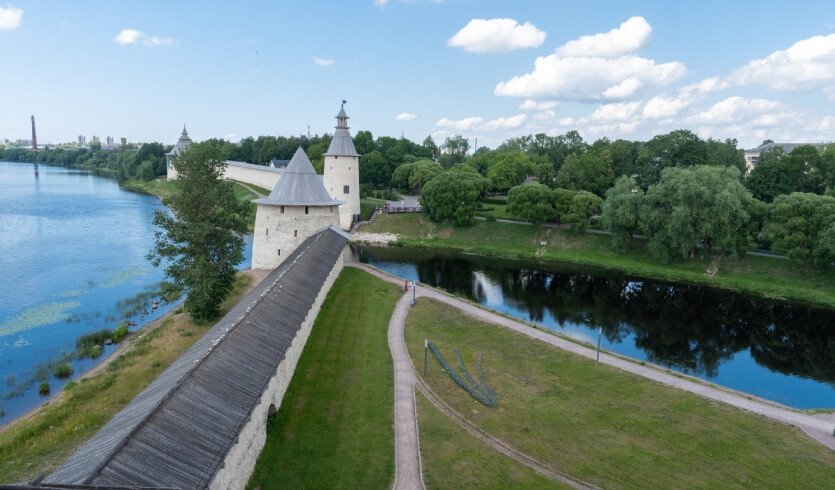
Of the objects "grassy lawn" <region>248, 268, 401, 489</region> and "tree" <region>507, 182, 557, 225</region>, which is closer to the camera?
"grassy lawn" <region>248, 268, 401, 489</region>

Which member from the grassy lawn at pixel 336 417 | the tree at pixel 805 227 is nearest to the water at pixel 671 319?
the tree at pixel 805 227

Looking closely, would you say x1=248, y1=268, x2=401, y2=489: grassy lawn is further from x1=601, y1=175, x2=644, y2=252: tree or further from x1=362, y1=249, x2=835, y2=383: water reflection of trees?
x1=601, y1=175, x2=644, y2=252: tree

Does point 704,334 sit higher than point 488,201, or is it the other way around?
point 488,201

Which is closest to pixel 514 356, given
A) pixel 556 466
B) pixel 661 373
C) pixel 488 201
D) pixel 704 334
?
pixel 661 373

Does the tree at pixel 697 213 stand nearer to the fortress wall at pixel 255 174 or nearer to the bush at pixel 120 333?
the bush at pixel 120 333

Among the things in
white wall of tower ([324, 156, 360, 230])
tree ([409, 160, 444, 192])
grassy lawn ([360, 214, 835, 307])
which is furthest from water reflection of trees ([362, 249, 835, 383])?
tree ([409, 160, 444, 192])

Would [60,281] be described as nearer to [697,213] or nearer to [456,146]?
[697,213]

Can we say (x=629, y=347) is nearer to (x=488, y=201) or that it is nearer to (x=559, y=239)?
(x=559, y=239)
